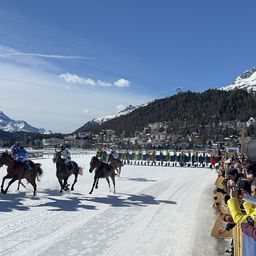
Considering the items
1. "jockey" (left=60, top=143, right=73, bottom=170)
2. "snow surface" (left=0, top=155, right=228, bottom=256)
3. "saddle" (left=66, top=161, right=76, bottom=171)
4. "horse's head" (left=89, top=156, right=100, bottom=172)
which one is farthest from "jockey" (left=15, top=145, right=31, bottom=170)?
"horse's head" (left=89, top=156, right=100, bottom=172)

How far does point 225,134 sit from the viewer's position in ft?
616

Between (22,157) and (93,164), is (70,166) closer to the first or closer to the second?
(93,164)

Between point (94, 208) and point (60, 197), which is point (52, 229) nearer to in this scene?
point (94, 208)

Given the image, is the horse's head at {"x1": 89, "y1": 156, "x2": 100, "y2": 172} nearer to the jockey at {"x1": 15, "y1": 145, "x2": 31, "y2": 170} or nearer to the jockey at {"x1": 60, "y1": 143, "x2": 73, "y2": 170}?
the jockey at {"x1": 60, "y1": 143, "x2": 73, "y2": 170}

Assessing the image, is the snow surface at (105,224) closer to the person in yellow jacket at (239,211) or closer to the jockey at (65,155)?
the jockey at (65,155)

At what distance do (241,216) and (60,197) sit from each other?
998 cm

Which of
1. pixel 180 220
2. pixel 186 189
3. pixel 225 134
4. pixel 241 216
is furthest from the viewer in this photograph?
pixel 225 134

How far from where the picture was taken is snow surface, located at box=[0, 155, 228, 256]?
755 centimetres

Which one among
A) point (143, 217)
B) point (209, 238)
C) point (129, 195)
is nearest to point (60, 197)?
point (129, 195)

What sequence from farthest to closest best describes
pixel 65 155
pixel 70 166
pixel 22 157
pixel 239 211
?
pixel 70 166 < pixel 65 155 < pixel 22 157 < pixel 239 211

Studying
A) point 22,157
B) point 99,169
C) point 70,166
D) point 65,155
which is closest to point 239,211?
point 22,157

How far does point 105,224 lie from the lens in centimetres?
974

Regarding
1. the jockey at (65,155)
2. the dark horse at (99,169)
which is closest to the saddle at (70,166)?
the jockey at (65,155)

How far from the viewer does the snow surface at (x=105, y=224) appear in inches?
297
